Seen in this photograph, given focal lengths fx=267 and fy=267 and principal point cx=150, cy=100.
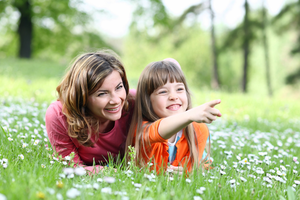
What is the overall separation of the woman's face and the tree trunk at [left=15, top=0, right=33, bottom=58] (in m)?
17.8

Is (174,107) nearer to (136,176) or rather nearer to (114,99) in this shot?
(114,99)

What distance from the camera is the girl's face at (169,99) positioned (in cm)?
248

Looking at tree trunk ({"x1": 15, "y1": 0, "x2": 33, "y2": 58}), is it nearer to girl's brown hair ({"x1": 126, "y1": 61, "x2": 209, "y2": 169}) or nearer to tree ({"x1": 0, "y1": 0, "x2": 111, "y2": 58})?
tree ({"x1": 0, "y1": 0, "x2": 111, "y2": 58})

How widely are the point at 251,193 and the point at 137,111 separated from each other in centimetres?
126

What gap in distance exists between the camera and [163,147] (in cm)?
251

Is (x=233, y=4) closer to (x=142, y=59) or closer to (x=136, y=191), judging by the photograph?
(x=136, y=191)

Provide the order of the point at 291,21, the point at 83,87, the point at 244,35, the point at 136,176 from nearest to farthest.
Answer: the point at 136,176 → the point at 83,87 → the point at 244,35 → the point at 291,21

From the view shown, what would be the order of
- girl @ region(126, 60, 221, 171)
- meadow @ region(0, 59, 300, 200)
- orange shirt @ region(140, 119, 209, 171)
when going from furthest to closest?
girl @ region(126, 60, 221, 171) → orange shirt @ region(140, 119, 209, 171) → meadow @ region(0, 59, 300, 200)

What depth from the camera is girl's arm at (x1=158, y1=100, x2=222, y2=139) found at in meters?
1.79

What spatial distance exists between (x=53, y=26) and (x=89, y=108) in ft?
71.7

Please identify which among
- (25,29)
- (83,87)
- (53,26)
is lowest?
(83,87)

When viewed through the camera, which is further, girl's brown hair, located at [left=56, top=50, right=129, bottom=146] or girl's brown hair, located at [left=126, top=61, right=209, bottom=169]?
girl's brown hair, located at [left=126, top=61, right=209, bottom=169]

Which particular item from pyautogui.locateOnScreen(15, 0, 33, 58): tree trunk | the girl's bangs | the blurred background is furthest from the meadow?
pyautogui.locateOnScreen(15, 0, 33, 58): tree trunk

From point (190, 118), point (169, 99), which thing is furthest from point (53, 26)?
point (190, 118)
